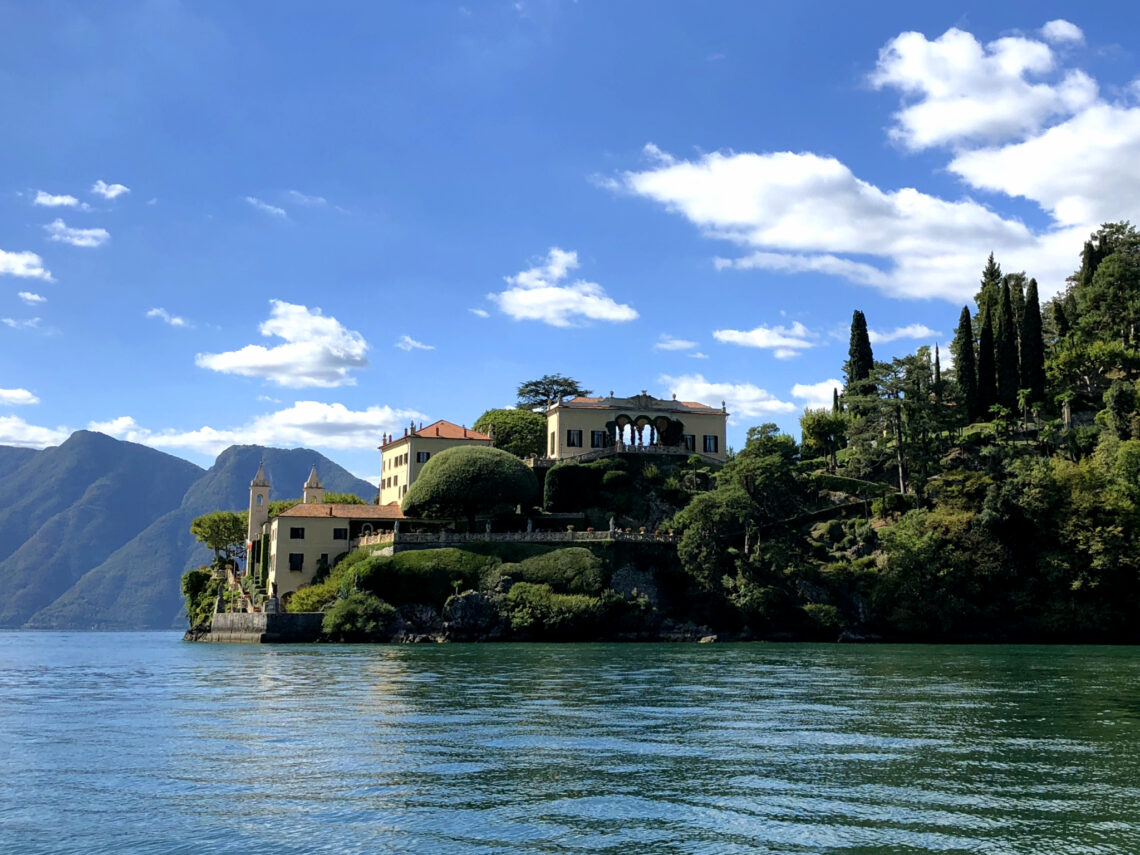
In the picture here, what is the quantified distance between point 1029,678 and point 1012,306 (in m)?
70.3

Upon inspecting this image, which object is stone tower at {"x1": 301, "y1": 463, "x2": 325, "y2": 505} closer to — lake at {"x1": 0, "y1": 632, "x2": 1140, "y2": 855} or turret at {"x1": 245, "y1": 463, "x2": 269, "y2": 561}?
turret at {"x1": 245, "y1": 463, "x2": 269, "y2": 561}

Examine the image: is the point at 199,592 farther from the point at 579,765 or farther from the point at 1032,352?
the point at 579,765

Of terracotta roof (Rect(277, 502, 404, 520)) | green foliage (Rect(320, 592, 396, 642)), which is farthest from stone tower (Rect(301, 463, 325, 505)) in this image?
green foliage (Rect(320, 592, 396, 642))

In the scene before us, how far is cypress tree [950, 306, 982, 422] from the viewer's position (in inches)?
3693

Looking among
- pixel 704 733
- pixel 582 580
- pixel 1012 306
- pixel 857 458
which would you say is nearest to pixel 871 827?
pixel 704 733

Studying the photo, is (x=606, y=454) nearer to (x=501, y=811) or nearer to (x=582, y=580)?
(x=582, y=580)

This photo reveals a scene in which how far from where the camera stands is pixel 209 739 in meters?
25.3

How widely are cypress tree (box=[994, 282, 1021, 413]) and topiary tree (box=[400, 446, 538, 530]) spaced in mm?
41992

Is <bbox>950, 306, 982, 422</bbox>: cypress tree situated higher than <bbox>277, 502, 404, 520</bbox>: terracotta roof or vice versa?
<bbox>950, 306, 982, 422</bbox>: cypress tree

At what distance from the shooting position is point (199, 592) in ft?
364

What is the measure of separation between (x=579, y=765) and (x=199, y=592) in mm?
98197

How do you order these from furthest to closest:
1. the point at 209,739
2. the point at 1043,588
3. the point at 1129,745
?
the point at 1043,588 < the point at 209,739 < the point at 1129,745

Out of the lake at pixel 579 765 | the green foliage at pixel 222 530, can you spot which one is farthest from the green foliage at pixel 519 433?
the lake at pixel 579 765

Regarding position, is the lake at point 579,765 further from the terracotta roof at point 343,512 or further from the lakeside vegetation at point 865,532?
the terracotta roof at point 343,512
